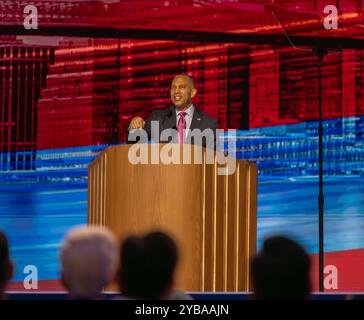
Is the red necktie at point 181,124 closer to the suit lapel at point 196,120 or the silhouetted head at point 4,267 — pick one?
the suit lapel at point 196,120

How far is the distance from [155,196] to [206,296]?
40.1 inches

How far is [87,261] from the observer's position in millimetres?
1862

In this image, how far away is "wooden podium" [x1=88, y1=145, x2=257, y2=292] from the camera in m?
3.80

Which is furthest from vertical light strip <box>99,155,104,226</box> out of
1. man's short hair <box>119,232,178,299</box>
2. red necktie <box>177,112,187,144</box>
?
man's short hair <box>119,232,178,299</box>

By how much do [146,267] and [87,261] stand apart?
14cm

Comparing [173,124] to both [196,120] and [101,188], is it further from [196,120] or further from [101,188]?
[101,188]

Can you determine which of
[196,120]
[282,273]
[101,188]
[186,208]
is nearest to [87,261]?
[282,273]

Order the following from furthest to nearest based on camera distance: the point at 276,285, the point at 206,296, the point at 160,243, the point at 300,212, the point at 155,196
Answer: the point at 300,212, the point at 155,196, the point at 206,296, the point at 160,243, the point at 276,285

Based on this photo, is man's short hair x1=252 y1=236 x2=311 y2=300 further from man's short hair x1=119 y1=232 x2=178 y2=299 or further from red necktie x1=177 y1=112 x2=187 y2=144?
red necktie x1=177 y1=112 x2=187 y2=144

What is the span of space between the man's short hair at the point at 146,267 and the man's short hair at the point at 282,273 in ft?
0.68

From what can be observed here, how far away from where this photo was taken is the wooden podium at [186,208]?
3.80 m
